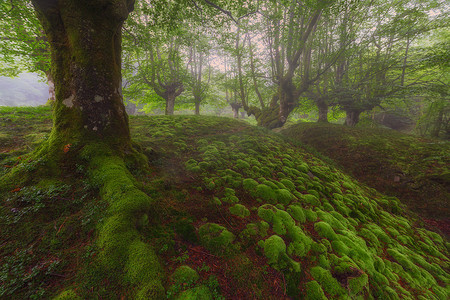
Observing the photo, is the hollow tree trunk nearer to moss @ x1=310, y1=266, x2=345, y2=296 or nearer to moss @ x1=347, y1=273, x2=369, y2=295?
moss @ x1=310, y1=266, x2=345, y2=296

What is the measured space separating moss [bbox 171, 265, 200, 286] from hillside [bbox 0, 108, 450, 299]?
13 millimetres

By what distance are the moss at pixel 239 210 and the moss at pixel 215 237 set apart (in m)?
0.53

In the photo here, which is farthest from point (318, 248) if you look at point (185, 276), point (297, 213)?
point (185, 276)

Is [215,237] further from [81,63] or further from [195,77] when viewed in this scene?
[195,77]

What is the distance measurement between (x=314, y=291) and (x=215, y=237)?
5.42ft

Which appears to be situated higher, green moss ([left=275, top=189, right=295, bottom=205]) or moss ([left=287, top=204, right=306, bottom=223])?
green moss ([left=275, top=189, right=295, bottom=205])

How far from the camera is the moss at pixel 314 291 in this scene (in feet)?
7.25

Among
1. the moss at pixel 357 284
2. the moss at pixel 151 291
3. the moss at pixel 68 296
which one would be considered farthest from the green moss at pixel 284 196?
the moss at pixel 68 296

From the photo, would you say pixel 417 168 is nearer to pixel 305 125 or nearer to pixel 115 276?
pixel 305 125

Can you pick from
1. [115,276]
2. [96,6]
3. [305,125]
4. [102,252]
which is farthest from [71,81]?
[305,125]

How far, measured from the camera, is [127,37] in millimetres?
6801

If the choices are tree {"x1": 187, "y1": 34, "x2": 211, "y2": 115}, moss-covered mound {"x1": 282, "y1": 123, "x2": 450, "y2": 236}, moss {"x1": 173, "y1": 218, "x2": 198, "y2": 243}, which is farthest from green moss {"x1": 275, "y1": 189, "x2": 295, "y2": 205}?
tree {"x1": 187, "y1": 34, "x2": 211, "y2": 115}

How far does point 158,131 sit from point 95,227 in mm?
5114

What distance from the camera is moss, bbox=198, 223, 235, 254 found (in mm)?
2466
